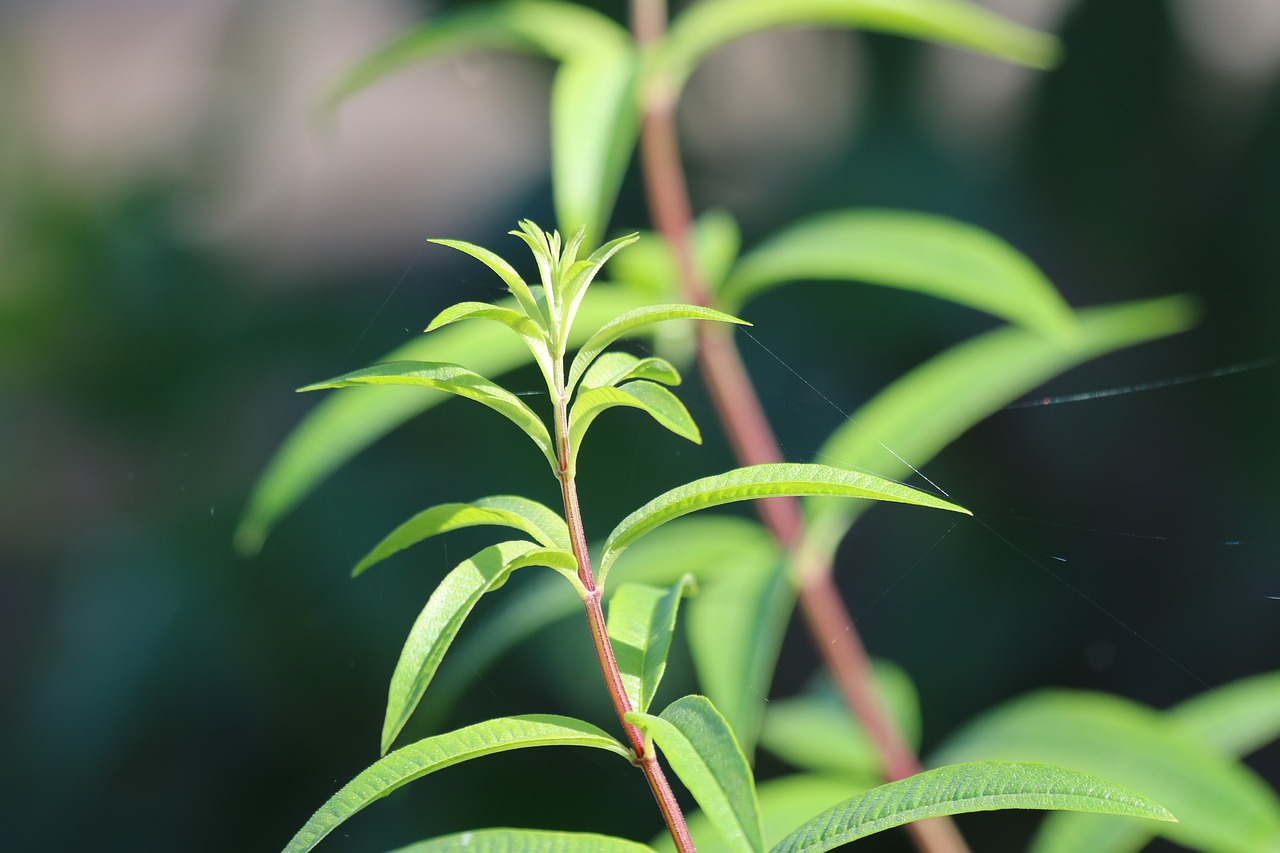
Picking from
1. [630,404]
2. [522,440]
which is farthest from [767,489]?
[522,440]

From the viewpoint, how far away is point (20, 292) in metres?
1.45

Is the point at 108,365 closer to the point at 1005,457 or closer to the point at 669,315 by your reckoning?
the point at 1005,457

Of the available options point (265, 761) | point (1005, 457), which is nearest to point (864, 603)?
point (1005, 457)

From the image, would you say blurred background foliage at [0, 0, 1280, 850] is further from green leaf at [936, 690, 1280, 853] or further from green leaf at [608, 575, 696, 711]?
green leaf at [608, 575, 696, 711]

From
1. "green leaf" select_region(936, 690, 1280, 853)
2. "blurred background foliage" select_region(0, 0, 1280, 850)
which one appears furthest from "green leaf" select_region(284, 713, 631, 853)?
"blurred background foliage" select_region(0, 0, 1280, 850)

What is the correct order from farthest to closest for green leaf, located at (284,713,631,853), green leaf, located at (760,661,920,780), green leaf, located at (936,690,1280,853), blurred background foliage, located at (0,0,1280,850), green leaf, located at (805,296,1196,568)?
blurred background foliage, located at (0,0,1280,850) → green leaf, located at (760,661,920,780) → green leaf, located at (805,296,1196,568) → green leaf, located at (936,690,1280,853) → green leaf, located at (284,713,631,853)

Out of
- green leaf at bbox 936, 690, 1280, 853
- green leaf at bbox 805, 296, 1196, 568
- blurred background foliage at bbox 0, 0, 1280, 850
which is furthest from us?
blurred background foliage at bbox 0, 0, 1280, 850

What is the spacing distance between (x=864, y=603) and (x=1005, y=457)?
0.86ft

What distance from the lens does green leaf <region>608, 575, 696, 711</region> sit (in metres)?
0.30

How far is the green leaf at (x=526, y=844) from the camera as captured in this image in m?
0.30

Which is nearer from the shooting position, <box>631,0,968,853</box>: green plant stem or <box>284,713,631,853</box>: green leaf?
<box>284,713,631,853</box>: green leaf

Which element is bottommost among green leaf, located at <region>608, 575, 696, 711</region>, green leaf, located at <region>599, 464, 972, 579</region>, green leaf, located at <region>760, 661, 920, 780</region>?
green leaf, located at <region>760, 661, 920, 780</region>

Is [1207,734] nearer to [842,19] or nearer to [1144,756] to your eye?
[1144,756]

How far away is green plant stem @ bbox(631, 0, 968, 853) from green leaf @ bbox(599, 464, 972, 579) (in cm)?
44
